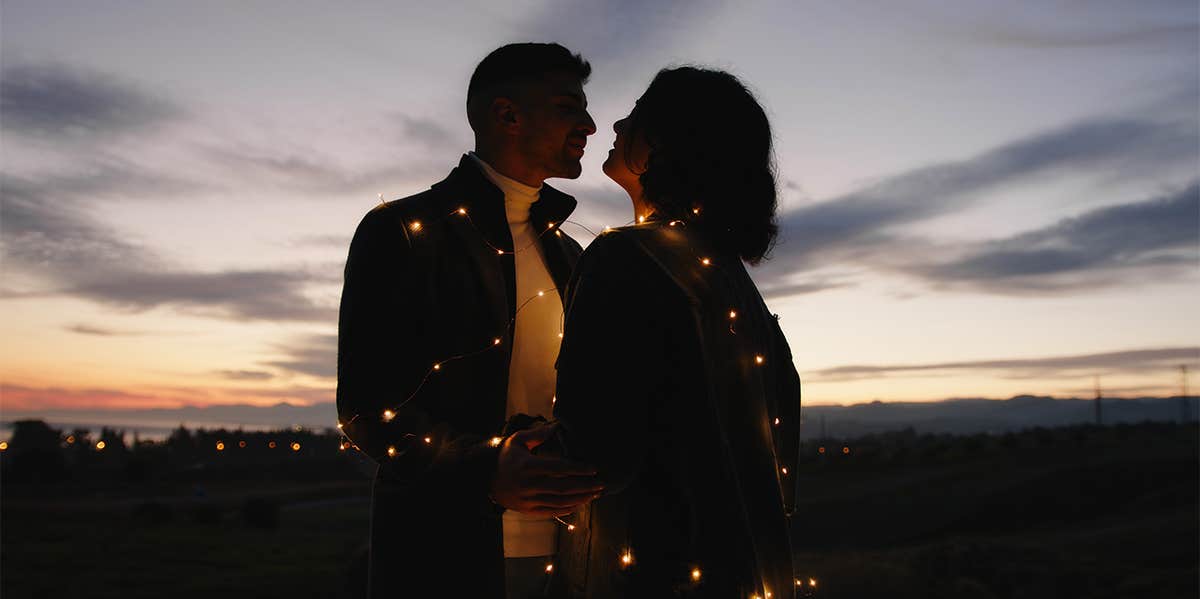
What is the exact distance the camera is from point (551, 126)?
3014 mm

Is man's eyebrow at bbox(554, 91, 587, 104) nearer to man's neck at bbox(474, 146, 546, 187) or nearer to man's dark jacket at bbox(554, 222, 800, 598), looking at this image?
man's neck at bbox(474, 146, 546, 187)

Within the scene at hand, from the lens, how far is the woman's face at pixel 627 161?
2473mm

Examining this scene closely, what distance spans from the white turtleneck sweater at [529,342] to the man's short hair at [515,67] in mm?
204

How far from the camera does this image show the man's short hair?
3039mm

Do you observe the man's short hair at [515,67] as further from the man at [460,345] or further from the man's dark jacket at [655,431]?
the man's dark jacket at [655,431]

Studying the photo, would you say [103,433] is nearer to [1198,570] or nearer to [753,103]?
[1198,570]

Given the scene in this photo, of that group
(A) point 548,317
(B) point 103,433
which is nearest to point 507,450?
(A) point 548,317

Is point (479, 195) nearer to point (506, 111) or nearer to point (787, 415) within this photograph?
point (506, 111)

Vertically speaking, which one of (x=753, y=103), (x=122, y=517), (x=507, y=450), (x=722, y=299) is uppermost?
(x=753, y=103)

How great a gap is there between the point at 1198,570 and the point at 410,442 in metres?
10.0

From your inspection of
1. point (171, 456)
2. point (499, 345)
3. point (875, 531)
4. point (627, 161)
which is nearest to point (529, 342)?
point (499, 345)

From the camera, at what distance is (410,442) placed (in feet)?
8.52

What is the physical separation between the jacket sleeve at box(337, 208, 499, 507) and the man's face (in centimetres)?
50

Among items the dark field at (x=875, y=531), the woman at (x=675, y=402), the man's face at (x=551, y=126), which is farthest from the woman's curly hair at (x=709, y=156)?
the dark field at (x=875, y=531)
